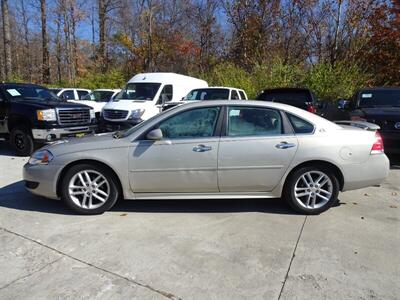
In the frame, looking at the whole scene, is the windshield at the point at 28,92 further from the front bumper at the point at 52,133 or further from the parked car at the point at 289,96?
the parked car at the point at 289,96

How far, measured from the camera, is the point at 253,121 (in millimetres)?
4680

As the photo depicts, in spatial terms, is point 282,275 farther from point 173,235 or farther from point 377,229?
point 377,229

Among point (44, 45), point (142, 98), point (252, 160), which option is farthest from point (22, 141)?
point (44, 45)

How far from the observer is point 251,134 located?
4617 mm

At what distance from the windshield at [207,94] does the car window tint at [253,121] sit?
26.2ft

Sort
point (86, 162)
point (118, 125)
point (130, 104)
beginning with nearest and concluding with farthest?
point (86, 162)
point (118, 125)
point (130, 104)

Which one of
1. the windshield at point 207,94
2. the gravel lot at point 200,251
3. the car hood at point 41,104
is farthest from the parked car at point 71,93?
the gravel lot at point 200,251

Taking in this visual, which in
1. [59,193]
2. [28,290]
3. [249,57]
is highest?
[249,57]

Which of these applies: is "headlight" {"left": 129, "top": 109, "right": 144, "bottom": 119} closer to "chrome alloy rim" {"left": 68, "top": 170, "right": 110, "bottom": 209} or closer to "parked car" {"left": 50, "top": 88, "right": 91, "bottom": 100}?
"chrome alloy rim" {"left": 68, "top": 170, "right": 110, "bottom": 209}

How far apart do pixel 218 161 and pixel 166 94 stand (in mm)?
8069

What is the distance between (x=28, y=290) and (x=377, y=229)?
3.73 metres

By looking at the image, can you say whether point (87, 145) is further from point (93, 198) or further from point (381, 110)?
point (381, 110)

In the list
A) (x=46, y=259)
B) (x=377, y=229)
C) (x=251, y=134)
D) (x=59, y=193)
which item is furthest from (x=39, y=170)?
(x=377, y=229)

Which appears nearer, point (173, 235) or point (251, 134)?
point (173, 235)
